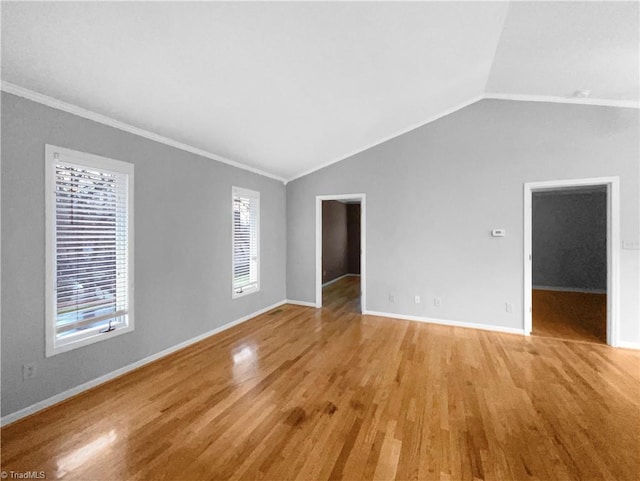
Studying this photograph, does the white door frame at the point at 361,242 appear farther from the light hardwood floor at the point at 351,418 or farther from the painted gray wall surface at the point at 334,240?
the painted gray wall surface at the point at 334,240

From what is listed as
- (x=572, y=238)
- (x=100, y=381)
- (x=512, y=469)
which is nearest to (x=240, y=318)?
(x=100, y=381)

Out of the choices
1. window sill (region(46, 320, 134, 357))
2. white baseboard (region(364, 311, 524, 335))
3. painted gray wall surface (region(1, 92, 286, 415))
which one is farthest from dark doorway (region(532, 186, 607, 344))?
window sill (region(46, 320, 134, 357))

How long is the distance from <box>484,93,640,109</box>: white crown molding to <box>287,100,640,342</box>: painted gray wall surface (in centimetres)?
5

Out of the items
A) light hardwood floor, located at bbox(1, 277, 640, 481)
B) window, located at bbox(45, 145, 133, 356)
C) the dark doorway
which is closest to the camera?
light hardwood floor, located at bbox(1, 277, 640, 481)

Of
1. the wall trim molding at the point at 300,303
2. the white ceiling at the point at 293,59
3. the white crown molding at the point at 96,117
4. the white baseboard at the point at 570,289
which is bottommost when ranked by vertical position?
the wall trim molding at the point at 300,303

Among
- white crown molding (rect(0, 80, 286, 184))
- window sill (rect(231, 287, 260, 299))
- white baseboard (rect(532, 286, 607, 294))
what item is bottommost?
white baseboard (rect(532, 286, 607, 294))

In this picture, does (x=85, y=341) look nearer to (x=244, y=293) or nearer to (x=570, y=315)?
(x=244, y=293)

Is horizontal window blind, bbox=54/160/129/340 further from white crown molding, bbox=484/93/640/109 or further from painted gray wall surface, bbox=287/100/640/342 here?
white crown molding, bbox=484/93/640/109

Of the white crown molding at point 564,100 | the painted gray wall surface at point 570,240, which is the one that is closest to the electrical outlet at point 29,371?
the white crown molding at point 564,100

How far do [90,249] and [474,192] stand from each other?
4.86m

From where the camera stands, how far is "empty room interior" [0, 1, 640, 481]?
A: 1773 mm

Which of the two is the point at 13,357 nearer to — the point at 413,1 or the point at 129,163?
the point at 129,163

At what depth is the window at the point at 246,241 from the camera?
14.1 ft

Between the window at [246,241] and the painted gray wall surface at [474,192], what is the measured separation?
4.89 feet
